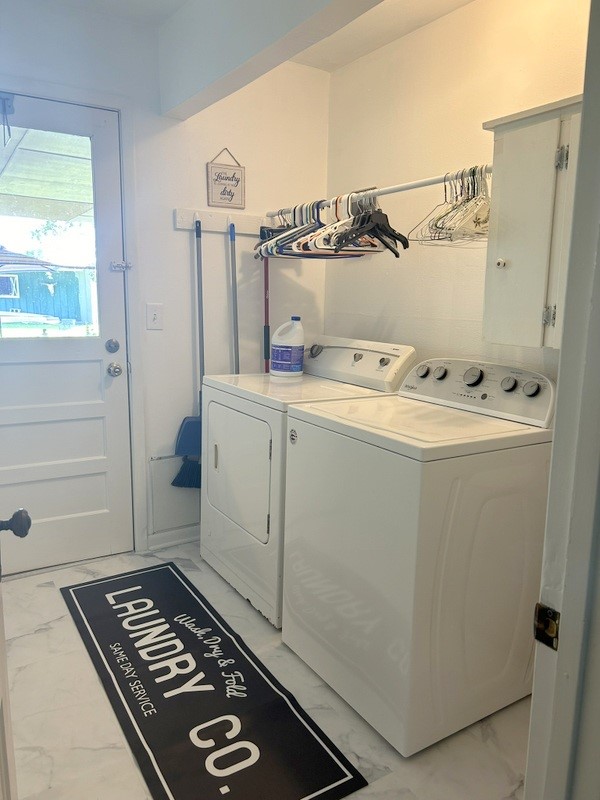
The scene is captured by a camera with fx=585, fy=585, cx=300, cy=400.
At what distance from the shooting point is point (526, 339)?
1.89 m

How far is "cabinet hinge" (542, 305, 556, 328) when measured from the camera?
5.94 ft

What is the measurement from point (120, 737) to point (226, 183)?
8.01ft

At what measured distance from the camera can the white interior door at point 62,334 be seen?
2504mm

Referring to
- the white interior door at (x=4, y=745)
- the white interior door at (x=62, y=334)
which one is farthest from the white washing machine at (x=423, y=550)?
the white interior door at (x=62, y=334)

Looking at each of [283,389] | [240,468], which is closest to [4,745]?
[240,468]

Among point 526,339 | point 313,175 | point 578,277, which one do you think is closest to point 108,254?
point 313,175

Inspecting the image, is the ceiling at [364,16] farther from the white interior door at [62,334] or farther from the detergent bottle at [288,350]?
the detergent bottle at [288,350]

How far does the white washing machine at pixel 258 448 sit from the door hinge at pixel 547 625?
153 centimetres

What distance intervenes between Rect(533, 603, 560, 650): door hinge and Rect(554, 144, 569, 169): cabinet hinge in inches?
58.4

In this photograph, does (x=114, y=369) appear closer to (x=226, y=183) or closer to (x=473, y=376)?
(x=226, y=183)

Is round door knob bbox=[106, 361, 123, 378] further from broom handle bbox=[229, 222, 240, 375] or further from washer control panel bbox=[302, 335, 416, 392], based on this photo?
washer control panel bbox=[302, 335, 416, 392]

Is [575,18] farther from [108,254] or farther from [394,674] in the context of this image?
[394,674]

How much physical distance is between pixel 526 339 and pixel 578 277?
1.35 m

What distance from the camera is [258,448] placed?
2355mm
